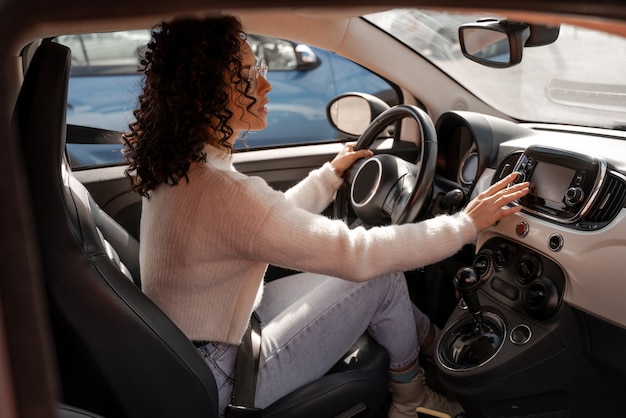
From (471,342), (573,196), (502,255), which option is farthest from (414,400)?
(573,196)

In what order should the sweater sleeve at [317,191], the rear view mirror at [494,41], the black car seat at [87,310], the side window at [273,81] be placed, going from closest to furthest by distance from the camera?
the black car seat at [87,310], the rear view mirror at [494,41], the sweater sleeve at [317,191], the side window at [273,81]

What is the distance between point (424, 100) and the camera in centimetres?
222

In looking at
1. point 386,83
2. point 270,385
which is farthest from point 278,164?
point 270,385

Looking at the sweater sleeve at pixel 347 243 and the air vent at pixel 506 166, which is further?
the air vent at pixel 506 166

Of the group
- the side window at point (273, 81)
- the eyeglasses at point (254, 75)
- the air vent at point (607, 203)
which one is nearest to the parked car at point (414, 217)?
the air vent at point (607, 203)

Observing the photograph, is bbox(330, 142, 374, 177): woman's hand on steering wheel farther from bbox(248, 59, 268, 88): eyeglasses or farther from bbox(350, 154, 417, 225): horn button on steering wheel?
bbox(248, 59, 268, 88): eyeglasses

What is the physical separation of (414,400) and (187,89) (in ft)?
3.27

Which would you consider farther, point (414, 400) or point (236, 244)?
point (414, 400)

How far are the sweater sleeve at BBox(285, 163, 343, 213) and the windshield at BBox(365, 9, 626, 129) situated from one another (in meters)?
0.47

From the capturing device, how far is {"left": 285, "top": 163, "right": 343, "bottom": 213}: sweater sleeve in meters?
1.90

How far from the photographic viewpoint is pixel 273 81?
3699 millimetres

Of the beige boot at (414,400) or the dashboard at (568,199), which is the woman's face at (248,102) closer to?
the dashboard at (568,199)

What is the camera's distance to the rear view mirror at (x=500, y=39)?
157 centimetres

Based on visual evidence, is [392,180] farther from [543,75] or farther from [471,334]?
[543,75]
